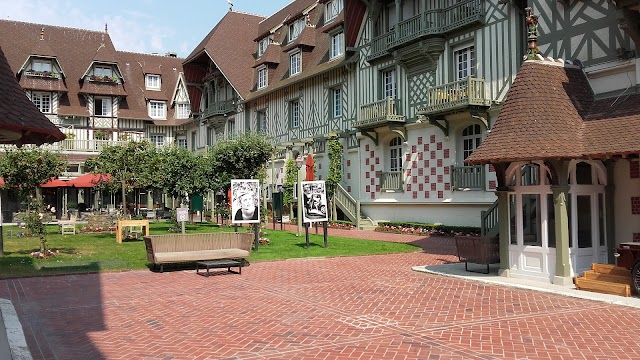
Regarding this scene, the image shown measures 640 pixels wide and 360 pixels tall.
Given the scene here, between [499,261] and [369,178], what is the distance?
44.9 feet

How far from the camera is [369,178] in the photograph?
2511 centimetres

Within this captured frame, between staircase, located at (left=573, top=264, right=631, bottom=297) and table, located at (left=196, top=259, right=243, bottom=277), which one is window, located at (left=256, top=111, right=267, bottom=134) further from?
staircase, located at (left=573, top=264, right=631, bottom=297)

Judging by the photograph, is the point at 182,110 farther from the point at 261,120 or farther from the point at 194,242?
the point at 194,242

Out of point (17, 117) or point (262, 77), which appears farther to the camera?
point (262, 77)

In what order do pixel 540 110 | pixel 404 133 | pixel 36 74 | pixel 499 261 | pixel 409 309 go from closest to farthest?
pixel 409 309 → pixel 540 110 → pixel 499 261 → pixel 404 133 → pixel 36 74

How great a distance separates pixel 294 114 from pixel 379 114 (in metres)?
9.15

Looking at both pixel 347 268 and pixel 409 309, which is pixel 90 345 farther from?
pixel 347 268

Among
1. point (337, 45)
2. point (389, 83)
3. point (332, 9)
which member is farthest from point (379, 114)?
point (332, 9)

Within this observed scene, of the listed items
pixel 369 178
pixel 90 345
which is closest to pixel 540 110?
pixel 90 345

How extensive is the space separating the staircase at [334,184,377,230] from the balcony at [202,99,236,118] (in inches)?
524

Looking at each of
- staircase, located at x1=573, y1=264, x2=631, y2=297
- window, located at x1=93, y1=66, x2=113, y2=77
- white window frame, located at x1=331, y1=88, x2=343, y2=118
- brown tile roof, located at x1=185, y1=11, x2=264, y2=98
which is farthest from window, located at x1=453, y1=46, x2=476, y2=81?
window, located at x1=93, y1=66, x2=113, y2=77

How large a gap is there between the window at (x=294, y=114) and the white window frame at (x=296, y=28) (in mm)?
4325

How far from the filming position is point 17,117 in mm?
5355

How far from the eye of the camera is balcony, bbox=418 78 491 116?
18.4 meters
